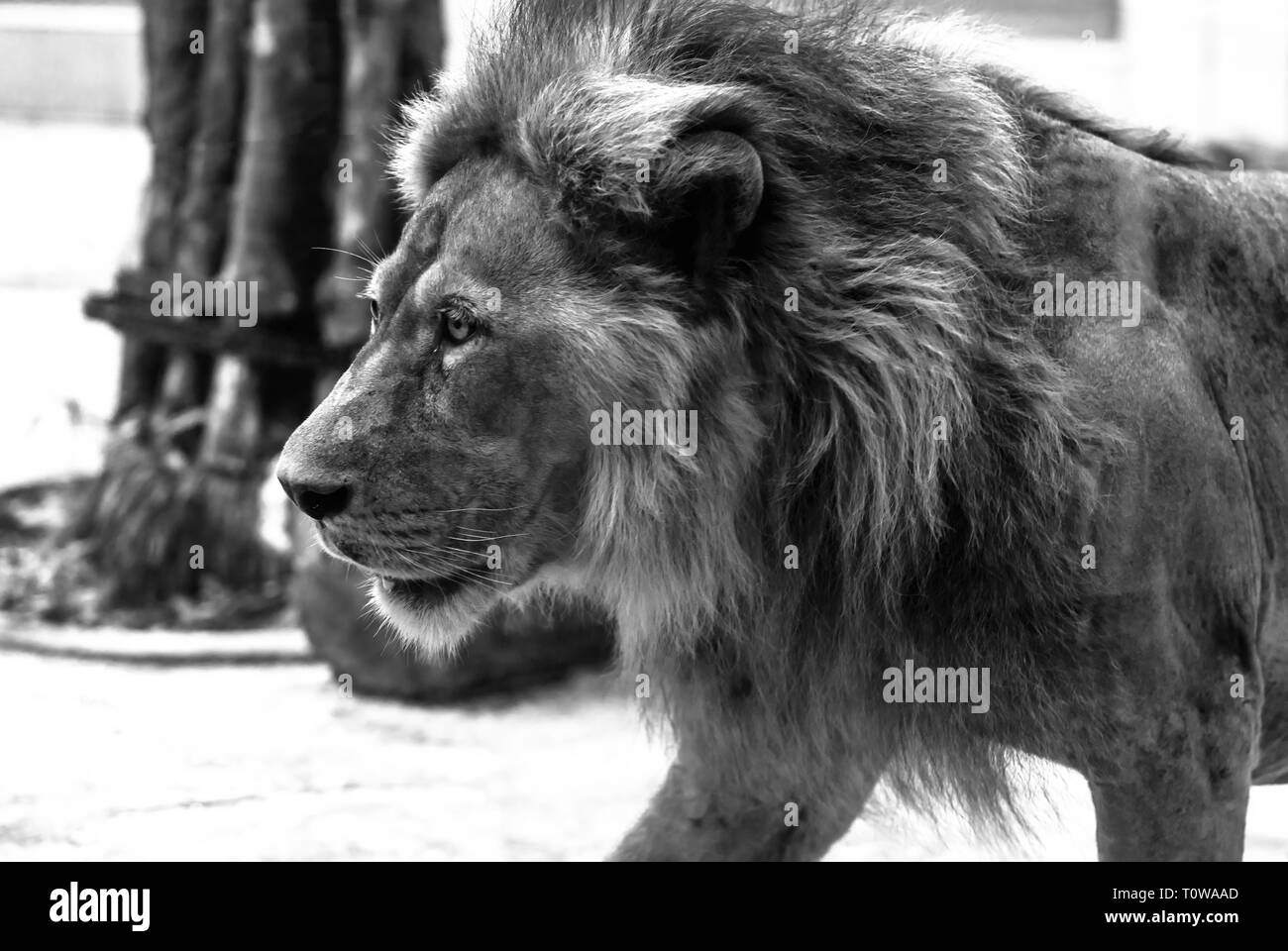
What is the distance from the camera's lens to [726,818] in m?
3.35

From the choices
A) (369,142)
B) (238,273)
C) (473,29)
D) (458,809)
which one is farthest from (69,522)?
(473,29)

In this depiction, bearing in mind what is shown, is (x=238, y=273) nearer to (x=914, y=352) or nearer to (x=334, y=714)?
(x=334, y=714)

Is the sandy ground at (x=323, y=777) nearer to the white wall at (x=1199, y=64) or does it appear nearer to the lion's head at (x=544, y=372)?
the lion's head at (x=544, y=372)

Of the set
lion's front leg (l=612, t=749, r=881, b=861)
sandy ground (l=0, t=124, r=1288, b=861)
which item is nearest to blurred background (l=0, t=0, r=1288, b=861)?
sandy ground (l=0, t=124, r=1288, b=861)

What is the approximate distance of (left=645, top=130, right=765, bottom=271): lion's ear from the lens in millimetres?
2786

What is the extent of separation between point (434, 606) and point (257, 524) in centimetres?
472

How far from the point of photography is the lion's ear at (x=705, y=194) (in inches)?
110

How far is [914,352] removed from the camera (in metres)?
2.84

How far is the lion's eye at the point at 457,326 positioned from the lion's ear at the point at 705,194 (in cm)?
38

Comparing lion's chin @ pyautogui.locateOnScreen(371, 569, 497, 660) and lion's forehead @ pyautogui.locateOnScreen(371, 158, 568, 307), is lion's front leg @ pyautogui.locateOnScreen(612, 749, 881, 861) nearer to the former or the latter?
lion's chin @ pyautogui.locateOnScreen(371, 569, 497, 660)

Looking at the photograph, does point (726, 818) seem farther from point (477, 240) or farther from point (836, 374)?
point (477, 240)

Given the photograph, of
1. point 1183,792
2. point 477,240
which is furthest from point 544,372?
point 1183,792

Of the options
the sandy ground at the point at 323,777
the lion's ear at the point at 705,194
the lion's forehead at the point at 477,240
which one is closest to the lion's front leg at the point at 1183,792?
the sandy ground at the point at 323,777

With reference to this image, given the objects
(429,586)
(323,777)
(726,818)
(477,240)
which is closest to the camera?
(477,240)
